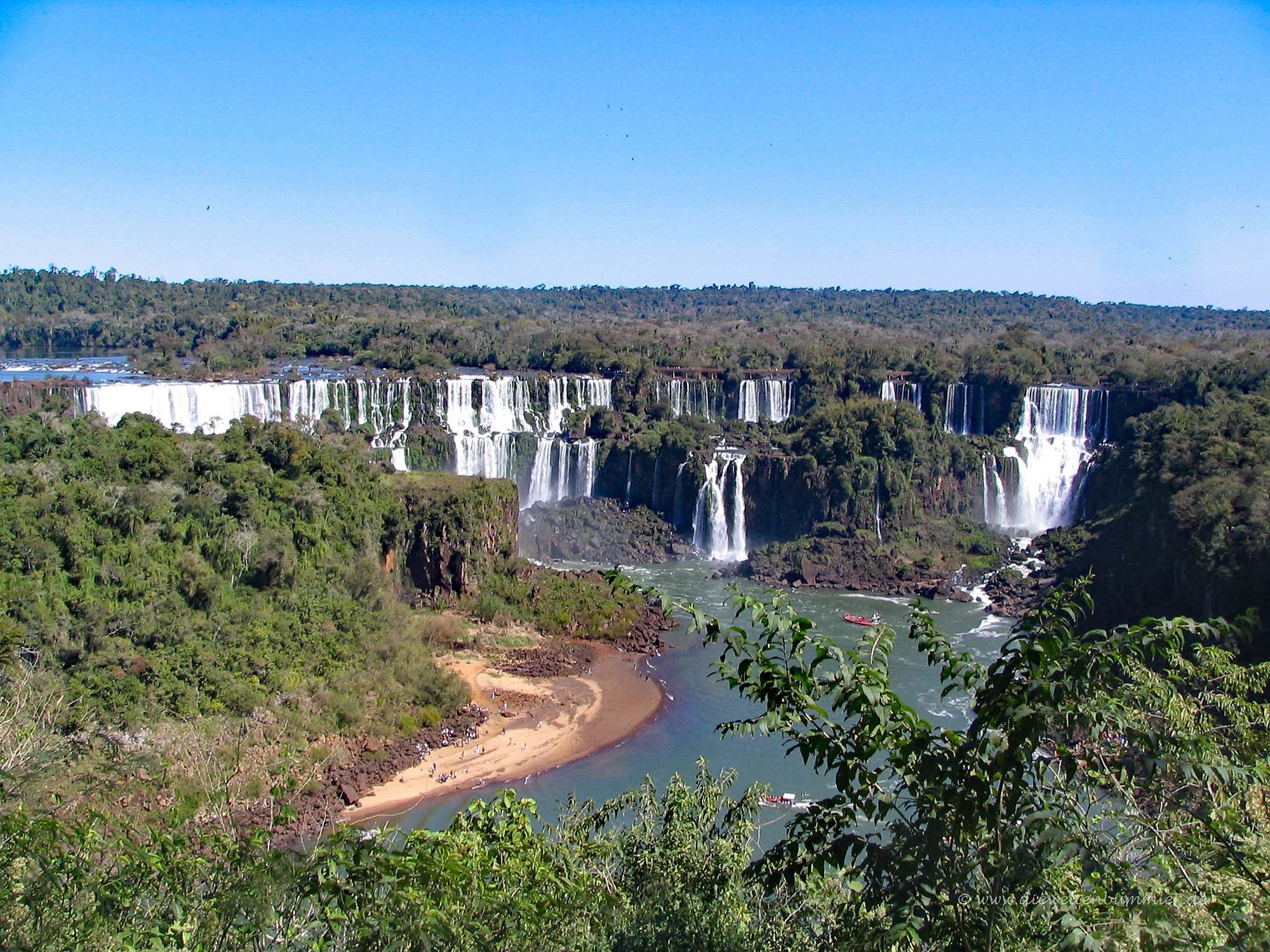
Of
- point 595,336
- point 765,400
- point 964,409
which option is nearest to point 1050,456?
point 964,409

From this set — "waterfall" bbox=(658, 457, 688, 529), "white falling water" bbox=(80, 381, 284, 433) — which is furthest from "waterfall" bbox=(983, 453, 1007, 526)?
"white falling water" bbox=(80, 381, 284, 433)

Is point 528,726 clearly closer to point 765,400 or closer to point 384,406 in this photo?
point 384,406

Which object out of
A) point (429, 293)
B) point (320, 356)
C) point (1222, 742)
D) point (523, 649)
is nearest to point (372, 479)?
point (523, 649)

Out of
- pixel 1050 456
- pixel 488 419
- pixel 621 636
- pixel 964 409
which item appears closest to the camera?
pixel 621 636

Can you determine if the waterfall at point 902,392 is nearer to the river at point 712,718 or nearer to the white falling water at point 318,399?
the river at point 712,718

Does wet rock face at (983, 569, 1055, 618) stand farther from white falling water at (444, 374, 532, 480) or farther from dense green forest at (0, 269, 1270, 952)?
white falling water at (444, 374, 532, 480)

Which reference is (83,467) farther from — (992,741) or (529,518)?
(992,741)

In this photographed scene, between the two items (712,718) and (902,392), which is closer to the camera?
(712,718)
